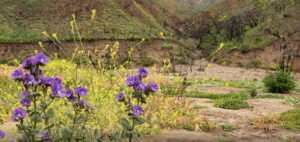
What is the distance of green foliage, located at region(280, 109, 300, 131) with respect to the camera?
21.4ft

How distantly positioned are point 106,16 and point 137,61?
1931 cm

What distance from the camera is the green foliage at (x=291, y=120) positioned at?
653 centimetres

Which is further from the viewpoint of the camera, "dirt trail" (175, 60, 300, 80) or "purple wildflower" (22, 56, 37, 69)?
"dirt trail" (175, 60, 300, 80)

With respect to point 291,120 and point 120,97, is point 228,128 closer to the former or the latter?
point 291,120

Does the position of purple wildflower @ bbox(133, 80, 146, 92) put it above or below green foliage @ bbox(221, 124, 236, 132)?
above

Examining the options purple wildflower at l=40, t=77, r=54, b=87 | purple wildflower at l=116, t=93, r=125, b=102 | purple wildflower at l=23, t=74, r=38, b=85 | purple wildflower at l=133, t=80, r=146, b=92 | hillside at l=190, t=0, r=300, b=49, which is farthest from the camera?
hillside at l=190, t=0, r=300, b=49

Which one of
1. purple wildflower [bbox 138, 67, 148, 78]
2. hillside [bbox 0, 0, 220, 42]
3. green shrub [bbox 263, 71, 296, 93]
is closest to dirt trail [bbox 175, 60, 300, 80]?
green shrub [bbox 263, 71, 296, 93]

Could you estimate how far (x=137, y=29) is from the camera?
61062 millimetres

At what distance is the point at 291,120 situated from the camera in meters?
7.27

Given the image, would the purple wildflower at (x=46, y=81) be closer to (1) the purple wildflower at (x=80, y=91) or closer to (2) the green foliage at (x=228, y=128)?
(1) the purple wildflower at (x=80, y=91)

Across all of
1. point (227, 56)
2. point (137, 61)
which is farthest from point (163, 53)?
point (227, 56)

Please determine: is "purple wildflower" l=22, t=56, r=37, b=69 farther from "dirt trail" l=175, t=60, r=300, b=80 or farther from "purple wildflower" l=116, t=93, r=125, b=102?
"dirt trail" l=175, t=60, r=300, b=80

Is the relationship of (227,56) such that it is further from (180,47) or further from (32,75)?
(32,75)

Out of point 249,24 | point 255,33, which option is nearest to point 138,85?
point 255,33
